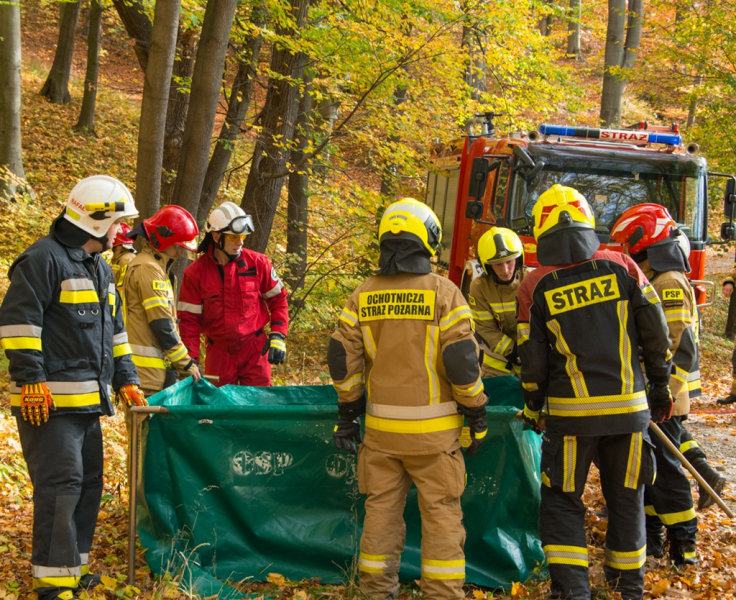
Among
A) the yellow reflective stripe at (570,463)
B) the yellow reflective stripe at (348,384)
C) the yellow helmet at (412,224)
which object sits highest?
the yellow helmet at (412,224)

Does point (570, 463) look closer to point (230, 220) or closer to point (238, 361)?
point (238, 361)

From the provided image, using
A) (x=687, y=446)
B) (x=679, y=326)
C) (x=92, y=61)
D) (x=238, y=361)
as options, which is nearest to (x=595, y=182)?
(x=679, y=326)

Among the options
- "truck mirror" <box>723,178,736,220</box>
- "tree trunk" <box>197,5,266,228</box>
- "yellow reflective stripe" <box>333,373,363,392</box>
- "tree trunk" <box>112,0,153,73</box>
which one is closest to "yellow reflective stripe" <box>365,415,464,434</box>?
"yellow reflective stripe" <box>333,373,363,392</box>

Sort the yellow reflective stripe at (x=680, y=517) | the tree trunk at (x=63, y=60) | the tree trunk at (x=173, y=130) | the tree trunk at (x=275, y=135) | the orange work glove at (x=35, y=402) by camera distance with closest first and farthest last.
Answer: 1. the orange work glove at (x=35, y=402)
2. the yellow reflective stripe at (x=680, y=517)
3. the tree trunk at (x=275, y=135)
4. the tree trunk at (x=173, y=130)
5. the tree trunk at (x=63, y=60)

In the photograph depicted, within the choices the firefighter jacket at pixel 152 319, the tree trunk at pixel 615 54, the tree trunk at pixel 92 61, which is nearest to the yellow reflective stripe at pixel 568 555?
the firefighter jacket at pixel 152 319

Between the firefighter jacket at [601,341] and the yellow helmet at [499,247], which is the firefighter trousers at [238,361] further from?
the firefighter jacket at [601,341]

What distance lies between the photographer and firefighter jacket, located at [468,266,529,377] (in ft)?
18.6

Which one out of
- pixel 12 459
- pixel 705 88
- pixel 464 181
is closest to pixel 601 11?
pixel 705 88

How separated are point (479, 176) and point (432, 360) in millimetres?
4499

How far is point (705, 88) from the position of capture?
13016 mm

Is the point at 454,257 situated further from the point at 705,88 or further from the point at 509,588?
the point at 705,88

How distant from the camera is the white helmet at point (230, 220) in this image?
5465mm

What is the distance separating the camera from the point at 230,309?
18.7ft

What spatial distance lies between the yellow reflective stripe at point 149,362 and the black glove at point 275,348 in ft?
2.75
